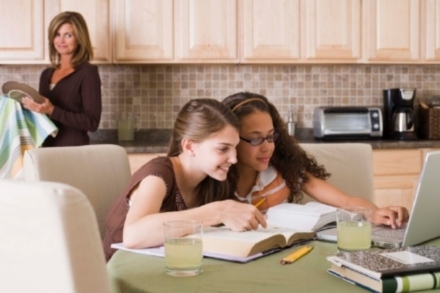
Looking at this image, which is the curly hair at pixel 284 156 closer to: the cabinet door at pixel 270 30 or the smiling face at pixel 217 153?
the smiling face at pixel 217 153

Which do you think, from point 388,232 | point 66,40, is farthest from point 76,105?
point 388,232

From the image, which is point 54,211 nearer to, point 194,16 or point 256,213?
point 256,213

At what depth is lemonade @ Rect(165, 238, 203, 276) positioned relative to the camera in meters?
1.24

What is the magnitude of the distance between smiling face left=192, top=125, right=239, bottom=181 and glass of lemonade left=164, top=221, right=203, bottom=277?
1.60 ft

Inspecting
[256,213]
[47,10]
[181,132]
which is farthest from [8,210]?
[47,10]

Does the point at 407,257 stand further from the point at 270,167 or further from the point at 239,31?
the point at 239,31

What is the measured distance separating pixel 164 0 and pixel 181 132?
6.86 ft

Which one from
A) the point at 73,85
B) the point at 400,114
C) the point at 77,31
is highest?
the point at 77,31

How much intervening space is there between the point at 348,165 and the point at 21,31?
7.23ft

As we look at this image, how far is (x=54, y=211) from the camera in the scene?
29.9 inches

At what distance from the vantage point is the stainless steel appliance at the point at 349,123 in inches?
156

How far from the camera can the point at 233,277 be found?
4.05 ft

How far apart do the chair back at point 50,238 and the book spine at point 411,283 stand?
0.50 m

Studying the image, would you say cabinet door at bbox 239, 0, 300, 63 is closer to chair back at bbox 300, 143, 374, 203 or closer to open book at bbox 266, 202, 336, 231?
chair back at bbox 300, 143, 374, 203
